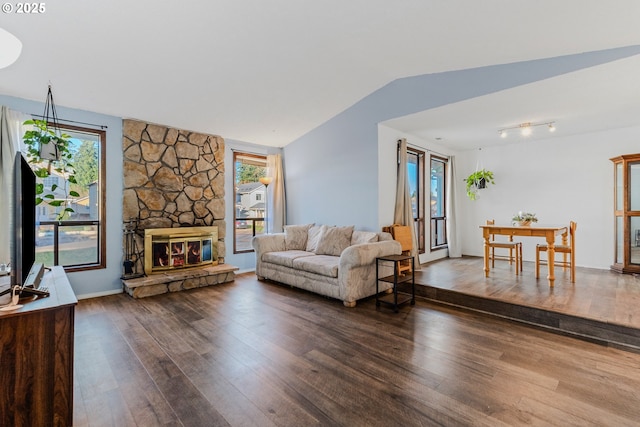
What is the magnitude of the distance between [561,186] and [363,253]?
163 inches

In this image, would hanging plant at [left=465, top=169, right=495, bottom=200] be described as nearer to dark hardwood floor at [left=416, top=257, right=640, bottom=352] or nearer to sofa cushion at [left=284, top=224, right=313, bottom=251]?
dark hardwood floor at [left=416, top=257, right=640, bottom=352]

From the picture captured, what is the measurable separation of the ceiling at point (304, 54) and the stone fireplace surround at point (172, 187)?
363 mm

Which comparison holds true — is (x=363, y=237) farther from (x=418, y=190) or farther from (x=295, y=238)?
(x=418, y=190)

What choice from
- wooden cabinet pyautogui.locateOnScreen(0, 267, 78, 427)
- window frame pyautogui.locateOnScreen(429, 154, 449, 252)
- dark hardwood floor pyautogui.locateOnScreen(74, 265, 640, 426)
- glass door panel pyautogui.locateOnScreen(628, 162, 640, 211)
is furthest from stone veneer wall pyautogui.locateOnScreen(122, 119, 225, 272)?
glass door panel pyautogui.locateOnScreen(628, 162, 640, 211)

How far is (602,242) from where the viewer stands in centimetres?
488

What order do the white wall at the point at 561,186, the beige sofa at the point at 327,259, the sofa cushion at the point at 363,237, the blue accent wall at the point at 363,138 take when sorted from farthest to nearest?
1. the white wall at the point at 561,186
2. the sofa cushion at the point at 363,237
3. the beige sofa at the point at 327,259
4. the blue accent wall at the point at 363,138

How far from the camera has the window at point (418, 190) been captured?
5.48 m

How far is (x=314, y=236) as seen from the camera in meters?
5.05

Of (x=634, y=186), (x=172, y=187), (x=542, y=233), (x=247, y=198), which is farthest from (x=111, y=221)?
(x=634, y=186)

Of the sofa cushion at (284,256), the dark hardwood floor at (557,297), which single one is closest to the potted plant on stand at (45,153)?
the sofa cushion at (284,256)

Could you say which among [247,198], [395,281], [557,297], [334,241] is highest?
[247,198]

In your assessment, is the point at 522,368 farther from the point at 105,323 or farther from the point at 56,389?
the point at 105,323

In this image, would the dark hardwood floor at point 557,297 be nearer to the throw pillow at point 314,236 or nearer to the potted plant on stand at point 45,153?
the throw pillow at point 314,236

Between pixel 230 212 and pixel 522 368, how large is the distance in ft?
15.4
